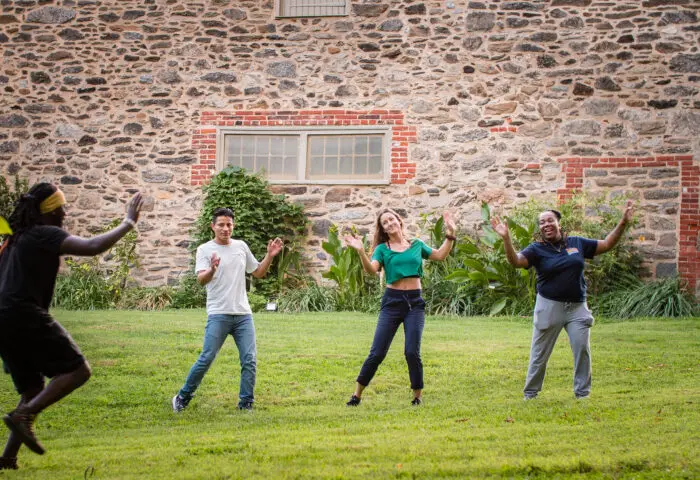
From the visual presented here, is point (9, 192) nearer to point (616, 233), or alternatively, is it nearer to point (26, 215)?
point (26, 215)

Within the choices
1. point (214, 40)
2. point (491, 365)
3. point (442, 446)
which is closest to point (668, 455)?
point (442, 446)

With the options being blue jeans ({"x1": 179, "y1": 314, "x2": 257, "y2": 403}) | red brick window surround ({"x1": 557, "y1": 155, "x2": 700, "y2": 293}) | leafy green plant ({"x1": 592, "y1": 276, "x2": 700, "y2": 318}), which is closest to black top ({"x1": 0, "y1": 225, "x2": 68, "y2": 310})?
blue jeans ({"x1": 179, "y1": 314, "x2": 257, "y2": 403})

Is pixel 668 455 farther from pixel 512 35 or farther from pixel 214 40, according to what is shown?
pixel 214 40

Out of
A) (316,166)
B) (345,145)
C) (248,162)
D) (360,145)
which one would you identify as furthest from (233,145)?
(360,145)

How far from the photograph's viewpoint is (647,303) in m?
13.0

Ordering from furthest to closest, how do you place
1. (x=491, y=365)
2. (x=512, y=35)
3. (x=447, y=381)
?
1. (x=512, y=35)
2. (x=491, y=365)
3. (x=447, y=381)

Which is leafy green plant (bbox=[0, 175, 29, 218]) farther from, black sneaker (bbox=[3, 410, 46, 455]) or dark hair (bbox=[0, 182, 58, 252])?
black sneaker (bbox=[3, 410, 46, 455])

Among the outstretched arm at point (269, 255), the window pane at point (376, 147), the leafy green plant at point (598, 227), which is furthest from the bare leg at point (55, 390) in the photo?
the window pane at point (376, 147)

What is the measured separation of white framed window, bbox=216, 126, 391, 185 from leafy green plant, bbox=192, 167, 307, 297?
0.41 m

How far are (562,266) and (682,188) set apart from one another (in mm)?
7548

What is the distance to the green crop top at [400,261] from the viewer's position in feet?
23.8

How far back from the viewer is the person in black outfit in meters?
5.04

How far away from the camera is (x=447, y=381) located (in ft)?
27.8

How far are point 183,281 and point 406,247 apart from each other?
8.10 m
